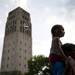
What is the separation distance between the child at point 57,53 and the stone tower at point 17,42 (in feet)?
327

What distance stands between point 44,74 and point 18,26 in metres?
64.3

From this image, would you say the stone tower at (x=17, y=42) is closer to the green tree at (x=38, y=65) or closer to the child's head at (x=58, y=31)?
the green tree at (x=38, y=65)

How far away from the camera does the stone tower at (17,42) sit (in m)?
107

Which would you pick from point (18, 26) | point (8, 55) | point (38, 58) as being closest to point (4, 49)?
point (8, 55)

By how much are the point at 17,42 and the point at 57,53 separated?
10705cm

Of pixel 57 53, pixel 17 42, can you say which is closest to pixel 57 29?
pixel 57 53

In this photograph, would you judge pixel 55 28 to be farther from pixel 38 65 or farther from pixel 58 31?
pixel 38 65

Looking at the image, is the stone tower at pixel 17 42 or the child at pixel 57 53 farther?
the stone tower at pixel 17 42

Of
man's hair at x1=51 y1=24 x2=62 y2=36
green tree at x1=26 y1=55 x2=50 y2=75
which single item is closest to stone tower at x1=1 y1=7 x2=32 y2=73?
green tree at x1=26 y1=55 x2=50 y2=75

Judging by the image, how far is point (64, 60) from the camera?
4.65m

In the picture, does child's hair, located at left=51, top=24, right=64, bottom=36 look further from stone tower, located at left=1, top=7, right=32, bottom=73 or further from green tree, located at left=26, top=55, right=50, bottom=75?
stone tower, located at left=1, top=7, right=32, bottom=73

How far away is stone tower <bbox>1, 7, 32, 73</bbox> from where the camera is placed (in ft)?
352

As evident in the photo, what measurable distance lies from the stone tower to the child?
327 feet

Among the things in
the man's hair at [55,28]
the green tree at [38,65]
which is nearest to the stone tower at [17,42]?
the green tree at [38,65]
